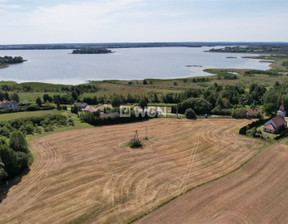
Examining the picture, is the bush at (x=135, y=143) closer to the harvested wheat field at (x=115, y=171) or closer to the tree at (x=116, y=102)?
the harvested wheat field at (x=115, y=171)

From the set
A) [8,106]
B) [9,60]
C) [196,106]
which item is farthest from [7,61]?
[196,106]

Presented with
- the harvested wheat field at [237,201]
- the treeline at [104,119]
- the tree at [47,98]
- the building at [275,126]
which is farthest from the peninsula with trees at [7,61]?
the harvested wheat field at [237,201]

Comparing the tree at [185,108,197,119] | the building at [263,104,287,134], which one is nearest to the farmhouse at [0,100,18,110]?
the tree at [185,108,197,119]

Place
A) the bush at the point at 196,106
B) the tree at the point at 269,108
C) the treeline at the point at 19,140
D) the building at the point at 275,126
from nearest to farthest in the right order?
1. the treeline at the point at 19,140
2. the building at the point at 275,126
3. the tree at the point at 269,108
4. the bush at the point at 196,106

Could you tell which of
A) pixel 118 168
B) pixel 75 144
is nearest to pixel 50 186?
pixel 118 168

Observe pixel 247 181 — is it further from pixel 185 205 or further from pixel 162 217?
pixel 162 217

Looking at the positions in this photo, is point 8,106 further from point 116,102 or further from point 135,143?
point 135,143

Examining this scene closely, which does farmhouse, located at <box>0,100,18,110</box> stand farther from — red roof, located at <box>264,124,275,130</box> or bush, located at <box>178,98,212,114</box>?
red roof, located at <box>264,124,275,130</box>
